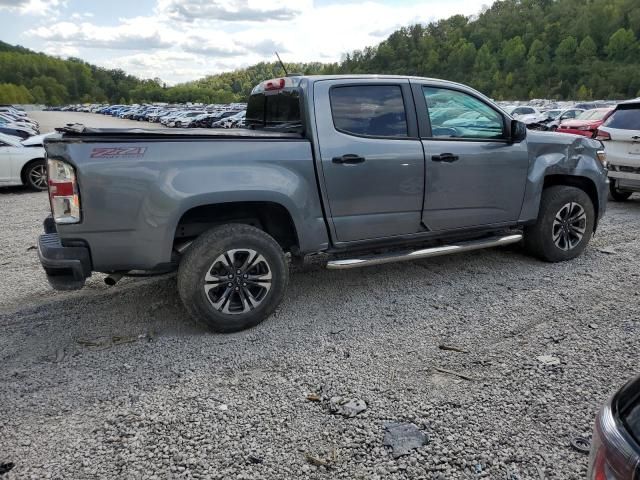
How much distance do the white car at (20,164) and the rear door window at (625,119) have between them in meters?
10.6

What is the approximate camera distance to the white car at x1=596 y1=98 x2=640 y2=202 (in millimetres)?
7715

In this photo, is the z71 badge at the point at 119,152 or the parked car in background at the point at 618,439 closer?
the parked car in background at the point at 618,439

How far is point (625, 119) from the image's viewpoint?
811 centimetres

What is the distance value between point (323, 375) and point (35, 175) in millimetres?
9777

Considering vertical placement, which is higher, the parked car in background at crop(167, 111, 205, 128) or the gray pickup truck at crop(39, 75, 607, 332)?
the parked car in background at crop(167, 111, 205, 128)

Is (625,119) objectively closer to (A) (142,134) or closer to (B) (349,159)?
(B) (349,159)

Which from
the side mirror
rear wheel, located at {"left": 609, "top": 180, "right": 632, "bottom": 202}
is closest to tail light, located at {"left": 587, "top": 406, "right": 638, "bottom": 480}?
the side mirror

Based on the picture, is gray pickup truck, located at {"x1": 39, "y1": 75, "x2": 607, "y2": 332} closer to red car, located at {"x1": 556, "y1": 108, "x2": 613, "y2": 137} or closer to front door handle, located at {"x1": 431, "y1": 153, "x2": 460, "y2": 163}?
front door handle, located at {"x1": 431, "y1": 153, "x2": 460, "y2": 163}

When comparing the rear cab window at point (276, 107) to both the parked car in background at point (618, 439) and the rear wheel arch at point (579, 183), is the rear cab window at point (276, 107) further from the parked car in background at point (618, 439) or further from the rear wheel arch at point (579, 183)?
the parked car in background at point (618, 439)

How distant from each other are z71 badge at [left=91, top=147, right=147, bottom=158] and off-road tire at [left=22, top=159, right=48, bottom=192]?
27.9 ft

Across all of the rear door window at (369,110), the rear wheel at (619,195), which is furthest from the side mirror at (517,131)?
the rear wheel at (619,195)

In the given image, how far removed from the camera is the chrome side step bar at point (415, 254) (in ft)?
13.4

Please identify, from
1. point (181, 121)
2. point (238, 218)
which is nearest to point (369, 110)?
point (238, 218)

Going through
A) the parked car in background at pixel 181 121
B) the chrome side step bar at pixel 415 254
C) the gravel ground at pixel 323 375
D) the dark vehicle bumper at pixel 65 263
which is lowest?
the gravel ground at pixel 323 375
